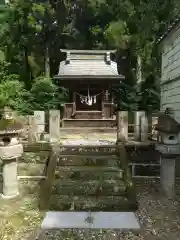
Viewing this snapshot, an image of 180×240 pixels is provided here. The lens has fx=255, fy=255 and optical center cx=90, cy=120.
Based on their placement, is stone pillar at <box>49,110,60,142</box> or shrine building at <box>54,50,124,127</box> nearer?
stone pillar at <box>49,110,60,142</box>

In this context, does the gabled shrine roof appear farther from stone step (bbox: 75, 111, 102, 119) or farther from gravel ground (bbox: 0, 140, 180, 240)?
gravel ground (bbox: 0, 140, 180, 240)

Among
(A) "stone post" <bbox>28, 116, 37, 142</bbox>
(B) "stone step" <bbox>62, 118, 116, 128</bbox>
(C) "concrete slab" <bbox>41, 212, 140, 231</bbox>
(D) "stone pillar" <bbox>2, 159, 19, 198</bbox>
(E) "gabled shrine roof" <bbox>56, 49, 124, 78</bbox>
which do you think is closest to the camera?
(C) "concrete slab" <bbox>41, 212, 140, 231</bbox>

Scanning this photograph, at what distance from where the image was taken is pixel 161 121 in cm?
765

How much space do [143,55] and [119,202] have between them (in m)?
19.8

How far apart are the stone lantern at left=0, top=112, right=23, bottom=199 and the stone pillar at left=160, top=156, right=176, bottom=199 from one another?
4.20 m

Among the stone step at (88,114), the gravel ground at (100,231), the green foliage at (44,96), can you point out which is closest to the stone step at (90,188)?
the gravel ground at (100,231)

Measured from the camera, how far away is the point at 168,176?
7426 millimetres

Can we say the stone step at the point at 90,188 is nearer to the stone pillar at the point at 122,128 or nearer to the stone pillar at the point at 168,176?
the stone pillar at the point at 168,176

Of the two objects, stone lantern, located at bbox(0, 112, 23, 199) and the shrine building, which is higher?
the shrine building

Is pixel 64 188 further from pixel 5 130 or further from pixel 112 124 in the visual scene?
pixel 112 124

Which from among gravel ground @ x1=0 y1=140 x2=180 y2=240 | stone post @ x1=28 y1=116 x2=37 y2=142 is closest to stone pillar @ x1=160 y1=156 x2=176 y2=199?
gravel ground @ x1=0 y1=140 x2=180 y2=240

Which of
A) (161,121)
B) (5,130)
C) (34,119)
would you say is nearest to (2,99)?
(34,119)

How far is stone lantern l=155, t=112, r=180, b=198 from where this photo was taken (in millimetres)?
7215

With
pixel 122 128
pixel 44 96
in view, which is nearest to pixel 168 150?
pixel 122 128
